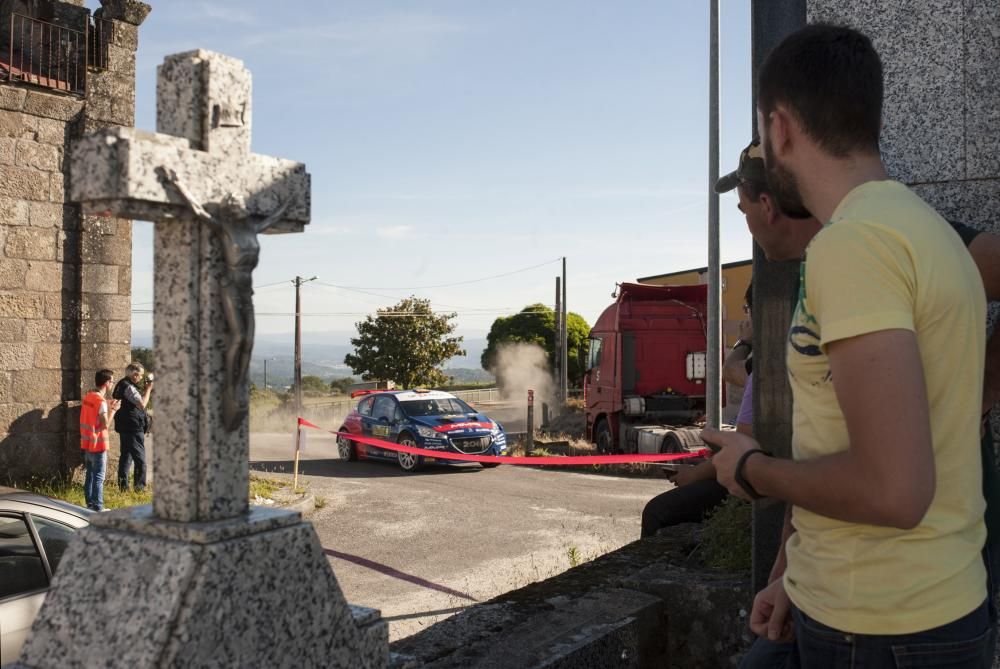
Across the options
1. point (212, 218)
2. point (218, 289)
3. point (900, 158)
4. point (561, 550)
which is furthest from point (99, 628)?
point (561, 550)

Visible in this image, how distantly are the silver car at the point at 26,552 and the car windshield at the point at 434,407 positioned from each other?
12.7 meters

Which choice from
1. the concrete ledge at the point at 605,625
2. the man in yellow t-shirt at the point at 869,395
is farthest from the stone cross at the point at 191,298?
the man in yellow t-shirt at the point at 869,395

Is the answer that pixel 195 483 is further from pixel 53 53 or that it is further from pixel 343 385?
pixel 343 385

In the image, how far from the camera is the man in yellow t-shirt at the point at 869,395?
4.58ft

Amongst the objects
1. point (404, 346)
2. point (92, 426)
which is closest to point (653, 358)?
point (92, 426)

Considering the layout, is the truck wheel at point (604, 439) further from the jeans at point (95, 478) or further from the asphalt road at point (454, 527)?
the jeans at point (95, 478)

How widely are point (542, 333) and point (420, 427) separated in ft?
88.0

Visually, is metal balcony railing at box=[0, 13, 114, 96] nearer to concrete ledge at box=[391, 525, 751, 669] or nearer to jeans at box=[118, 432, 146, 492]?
jeans at box=[118, 432, 146, 492]

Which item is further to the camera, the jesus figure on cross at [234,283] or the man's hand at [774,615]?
the jesus figure on cross at [234,283]

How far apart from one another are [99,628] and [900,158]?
2877 millimetres

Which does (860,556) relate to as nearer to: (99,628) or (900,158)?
(99,628)

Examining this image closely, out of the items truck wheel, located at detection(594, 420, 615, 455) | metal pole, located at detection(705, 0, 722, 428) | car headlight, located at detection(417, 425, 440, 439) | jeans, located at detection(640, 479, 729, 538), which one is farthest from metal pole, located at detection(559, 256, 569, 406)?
jeans, located at detection(640, 479, 729, 538)

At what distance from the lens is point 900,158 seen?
3.22 meters

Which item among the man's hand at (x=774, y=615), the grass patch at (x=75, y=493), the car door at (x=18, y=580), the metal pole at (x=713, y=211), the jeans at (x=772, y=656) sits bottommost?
the grass patch at (x=75, y=493)
